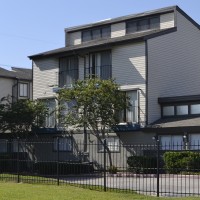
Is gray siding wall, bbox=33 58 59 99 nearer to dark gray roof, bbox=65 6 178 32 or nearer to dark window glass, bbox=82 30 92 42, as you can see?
dark window glass, bbox=82 30 92 42

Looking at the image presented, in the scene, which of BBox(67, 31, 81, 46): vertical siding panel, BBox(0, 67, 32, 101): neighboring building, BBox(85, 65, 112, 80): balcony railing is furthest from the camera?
BBox(0, 67, 32, 101): neighboring building

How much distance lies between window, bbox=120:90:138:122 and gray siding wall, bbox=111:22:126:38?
6491mm

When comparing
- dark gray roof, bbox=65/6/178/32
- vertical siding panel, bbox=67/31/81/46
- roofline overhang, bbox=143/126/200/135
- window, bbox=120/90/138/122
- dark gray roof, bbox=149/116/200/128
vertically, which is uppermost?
dark gray roof, bbox=65/6/178/32

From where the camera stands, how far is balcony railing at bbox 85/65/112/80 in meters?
30.0

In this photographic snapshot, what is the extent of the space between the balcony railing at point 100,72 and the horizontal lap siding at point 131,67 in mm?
379

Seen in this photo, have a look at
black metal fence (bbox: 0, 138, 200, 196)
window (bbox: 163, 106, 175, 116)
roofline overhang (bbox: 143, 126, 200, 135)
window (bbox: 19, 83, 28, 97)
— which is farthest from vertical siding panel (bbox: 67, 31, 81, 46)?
roofline overhang (bbox: 143, 126, 200, 135)

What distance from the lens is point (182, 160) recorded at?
2339cm

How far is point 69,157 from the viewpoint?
3031cm

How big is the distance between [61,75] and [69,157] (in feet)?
18.3

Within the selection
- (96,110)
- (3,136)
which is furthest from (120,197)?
(3,136)

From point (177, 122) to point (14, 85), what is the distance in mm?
22885

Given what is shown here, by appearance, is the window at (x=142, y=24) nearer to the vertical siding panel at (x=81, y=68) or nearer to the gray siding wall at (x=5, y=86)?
the vertical siding panel at (x=81, y=68)

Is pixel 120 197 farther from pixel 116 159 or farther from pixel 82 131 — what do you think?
pixel 82 131

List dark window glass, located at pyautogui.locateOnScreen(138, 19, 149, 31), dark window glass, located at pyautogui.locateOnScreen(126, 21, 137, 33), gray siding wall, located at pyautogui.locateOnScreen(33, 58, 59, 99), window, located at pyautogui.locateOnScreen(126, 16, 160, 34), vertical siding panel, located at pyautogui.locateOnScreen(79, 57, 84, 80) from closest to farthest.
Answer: vertical siding panel, located at pyautogui.locateOnScreen(79, 57, 84, 80), window, located at pyautogui.locateOnScreen(126, 16, 160, 34), dark window glass, located at pyautogui.locateOnScreen(138, 19, 149, 31), gray siding wall, located at pyautogui.locateOnScreen(33, 58, 59, 99), dark window glass, located at pyautogui.locateOnScreen(126, 21, 137, 33)
